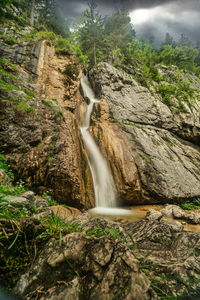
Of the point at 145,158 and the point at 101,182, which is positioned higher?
the point at 145,158

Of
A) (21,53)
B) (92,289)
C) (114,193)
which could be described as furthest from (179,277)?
(21,53)

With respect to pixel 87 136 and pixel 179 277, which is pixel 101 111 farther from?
pixel 179 277

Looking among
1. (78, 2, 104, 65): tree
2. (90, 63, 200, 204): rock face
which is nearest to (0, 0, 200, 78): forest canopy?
(78, 2, 104, 65): tree

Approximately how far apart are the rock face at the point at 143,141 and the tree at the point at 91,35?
19.4ft

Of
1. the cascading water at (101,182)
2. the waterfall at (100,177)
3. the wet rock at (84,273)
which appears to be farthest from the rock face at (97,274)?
the waterfall at (100,177)

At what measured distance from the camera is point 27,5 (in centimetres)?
2062

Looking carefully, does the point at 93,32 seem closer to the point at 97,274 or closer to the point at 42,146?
the point at 42,146

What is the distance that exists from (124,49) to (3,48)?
57.0 feet

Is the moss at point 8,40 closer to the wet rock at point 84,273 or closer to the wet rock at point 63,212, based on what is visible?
the wet rock at point 63,212

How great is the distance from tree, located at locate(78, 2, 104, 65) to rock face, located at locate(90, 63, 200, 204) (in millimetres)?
5909

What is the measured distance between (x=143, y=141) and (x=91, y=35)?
19.7 metres

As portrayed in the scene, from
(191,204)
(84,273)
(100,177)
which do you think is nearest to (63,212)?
(84,273)

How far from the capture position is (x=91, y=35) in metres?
20.0

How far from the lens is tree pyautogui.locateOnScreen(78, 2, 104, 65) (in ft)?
61.5
